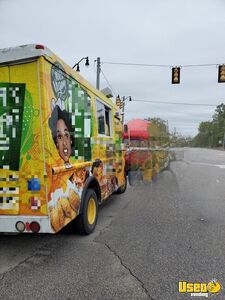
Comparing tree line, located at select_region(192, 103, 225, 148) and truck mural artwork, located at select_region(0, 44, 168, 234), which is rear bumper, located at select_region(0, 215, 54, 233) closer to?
truck mural artwork, located at select_region(0, 44, 168, 234)

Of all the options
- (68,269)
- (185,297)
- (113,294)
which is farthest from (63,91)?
(185,297)

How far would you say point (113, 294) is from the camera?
3.66 m

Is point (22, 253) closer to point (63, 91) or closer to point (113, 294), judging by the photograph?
point (113, 294)

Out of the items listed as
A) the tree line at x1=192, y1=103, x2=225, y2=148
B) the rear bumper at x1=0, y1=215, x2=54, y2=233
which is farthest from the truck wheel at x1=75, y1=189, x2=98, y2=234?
the tree line at x1=192, y1=103, x2=225, y2=148

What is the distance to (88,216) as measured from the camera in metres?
5.86

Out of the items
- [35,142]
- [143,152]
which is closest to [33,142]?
[35,142]

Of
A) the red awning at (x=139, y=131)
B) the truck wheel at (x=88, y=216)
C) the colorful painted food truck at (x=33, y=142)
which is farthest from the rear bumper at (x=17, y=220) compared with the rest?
the red awning at (x=139, y=131)

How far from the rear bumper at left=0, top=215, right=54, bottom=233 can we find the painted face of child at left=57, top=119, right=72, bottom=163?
2.99 ft

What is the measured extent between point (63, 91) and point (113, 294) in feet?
9.18

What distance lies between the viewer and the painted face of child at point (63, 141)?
4.59 meters
